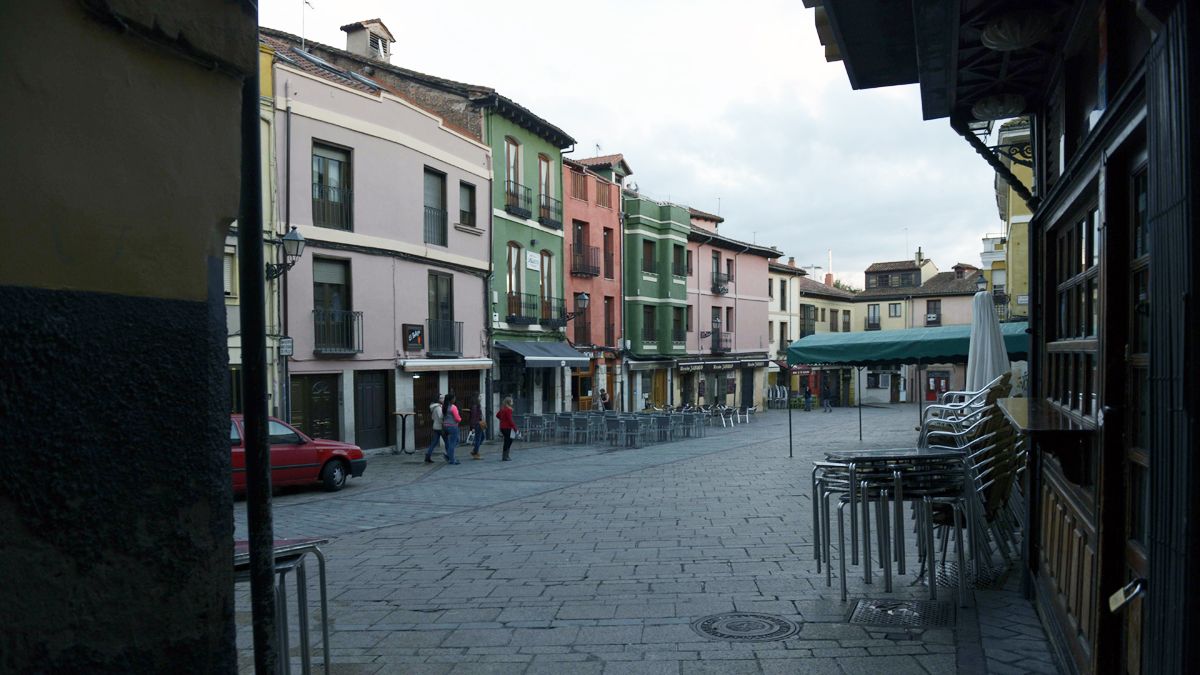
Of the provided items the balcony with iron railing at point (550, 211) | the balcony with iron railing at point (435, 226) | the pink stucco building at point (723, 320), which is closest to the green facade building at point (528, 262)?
the balcony with iron railing at point (550, 211)

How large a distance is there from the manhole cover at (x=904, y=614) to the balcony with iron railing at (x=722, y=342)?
42.7 metres

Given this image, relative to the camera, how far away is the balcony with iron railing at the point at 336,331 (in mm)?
21172

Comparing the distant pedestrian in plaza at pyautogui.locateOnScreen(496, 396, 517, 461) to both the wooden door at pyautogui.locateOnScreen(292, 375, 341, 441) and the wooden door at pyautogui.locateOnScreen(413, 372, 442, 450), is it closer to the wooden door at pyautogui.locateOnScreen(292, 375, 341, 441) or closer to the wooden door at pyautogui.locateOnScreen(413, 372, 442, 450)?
the wooden door at pyautogui.locateOnScreen(413, 372, 442, 450)

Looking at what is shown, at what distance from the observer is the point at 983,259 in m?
42.6

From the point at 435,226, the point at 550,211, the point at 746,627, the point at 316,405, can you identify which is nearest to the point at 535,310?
the point at 550,211

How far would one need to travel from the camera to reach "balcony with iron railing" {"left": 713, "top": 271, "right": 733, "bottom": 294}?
49.0m

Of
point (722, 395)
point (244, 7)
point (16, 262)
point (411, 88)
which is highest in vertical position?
point (411, 88)

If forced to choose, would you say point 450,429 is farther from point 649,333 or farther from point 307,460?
point 649,333

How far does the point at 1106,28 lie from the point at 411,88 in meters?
28.8

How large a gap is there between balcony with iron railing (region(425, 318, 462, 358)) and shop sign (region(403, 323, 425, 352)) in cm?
44

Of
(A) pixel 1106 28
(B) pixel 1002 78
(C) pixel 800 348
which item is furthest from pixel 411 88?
(A) pixel 1106 28

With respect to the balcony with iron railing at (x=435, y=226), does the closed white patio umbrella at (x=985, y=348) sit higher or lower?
lower

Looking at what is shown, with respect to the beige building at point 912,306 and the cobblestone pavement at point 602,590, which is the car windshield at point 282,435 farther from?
the beige building at point 912,306

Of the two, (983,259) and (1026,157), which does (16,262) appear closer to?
(1026,157)
